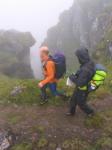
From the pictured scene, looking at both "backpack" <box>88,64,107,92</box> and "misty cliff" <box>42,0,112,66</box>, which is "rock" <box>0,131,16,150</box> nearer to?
"backpack" <box>88,64,107,92</box>

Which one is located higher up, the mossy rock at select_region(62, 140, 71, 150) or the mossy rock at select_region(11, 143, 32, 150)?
the mossy rock at select_region(62, 140, 71, 150)

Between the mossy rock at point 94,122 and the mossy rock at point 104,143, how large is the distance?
3.17 ft

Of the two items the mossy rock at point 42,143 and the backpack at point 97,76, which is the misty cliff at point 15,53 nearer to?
the mossy rock at point 42,143

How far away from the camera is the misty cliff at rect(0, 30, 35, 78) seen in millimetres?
89188

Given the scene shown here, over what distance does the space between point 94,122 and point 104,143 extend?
1.38 metres

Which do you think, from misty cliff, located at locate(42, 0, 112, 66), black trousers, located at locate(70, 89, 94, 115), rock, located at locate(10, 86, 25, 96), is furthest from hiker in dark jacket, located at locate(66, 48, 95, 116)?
misty cliff, located at locate(42, 0, 112, 66)

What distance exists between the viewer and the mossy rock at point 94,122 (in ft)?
49.1

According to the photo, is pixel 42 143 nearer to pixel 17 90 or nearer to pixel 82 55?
pixel 82 55

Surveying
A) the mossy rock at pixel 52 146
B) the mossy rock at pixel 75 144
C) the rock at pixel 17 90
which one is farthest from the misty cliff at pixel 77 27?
the mossy rock at pixel 52 146

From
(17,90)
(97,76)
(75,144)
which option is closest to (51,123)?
(75,144)

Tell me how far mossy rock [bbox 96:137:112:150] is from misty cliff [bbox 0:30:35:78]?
69.6 m

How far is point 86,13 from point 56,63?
504 ft

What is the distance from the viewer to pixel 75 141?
46.1 feet

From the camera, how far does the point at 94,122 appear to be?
15055mm
